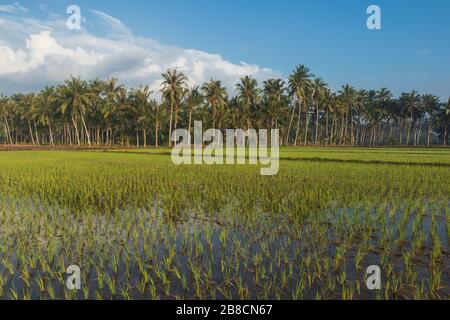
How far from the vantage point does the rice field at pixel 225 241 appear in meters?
3.49

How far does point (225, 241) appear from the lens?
5.01 meters

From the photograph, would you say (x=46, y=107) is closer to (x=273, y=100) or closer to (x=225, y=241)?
(x=273, y=100)

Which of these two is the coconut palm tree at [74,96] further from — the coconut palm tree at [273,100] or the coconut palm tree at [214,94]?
the coconut palm tree at [273,100]

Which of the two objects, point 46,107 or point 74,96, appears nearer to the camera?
point 74,96

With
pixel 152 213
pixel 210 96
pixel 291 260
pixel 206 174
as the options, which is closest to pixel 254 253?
pixel 291 260

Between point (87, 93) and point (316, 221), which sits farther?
point (87, 93)

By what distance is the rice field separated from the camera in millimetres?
3492

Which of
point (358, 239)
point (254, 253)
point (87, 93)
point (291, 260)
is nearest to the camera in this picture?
point (291, 260)

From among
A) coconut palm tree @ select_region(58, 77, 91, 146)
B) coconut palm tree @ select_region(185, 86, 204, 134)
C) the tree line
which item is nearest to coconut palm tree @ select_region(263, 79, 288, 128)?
the tree line

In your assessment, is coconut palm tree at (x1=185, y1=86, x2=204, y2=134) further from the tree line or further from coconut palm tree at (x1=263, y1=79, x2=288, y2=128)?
coconut palm tree at (x1=263, y1=79, x2=288, y2=128)

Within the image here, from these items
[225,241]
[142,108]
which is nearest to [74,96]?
[142,108]

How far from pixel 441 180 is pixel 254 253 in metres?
9.07
